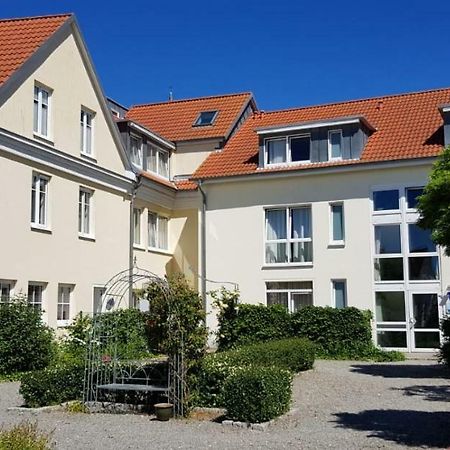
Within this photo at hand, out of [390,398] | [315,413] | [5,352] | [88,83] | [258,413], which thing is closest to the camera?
[258,413]

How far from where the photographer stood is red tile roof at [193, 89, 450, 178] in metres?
25.8

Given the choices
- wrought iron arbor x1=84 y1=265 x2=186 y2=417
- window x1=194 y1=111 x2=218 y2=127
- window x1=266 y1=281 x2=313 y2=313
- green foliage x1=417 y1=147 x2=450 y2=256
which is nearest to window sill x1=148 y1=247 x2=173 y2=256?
window x1=266 y1=281 x2=313 y2=313

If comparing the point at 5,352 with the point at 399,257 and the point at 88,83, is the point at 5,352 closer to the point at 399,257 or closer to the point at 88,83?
the point at 88,83

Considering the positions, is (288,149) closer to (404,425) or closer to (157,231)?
(157,231)

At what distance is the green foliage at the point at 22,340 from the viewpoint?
59.3 ft

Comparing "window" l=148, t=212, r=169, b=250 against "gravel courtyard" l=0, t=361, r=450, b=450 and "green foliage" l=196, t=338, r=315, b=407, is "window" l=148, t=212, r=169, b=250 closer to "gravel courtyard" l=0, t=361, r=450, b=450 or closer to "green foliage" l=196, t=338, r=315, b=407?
"green foliage" l=196, t=338, r=315, b=407

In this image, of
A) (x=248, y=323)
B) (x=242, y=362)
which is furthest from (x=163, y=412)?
(x=248, y=323)

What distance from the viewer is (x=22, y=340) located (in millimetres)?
18406

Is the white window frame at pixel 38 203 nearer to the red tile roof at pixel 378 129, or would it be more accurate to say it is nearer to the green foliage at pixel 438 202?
the red tile roof at pixel 378 129

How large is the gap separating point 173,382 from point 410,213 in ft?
48.3

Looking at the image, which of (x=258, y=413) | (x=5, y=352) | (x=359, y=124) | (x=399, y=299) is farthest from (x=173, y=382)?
(x=359, y=124)

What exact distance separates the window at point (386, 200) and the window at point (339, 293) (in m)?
3.04

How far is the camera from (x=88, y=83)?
24.4 metres

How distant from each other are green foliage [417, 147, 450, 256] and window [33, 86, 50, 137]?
39.5ft
